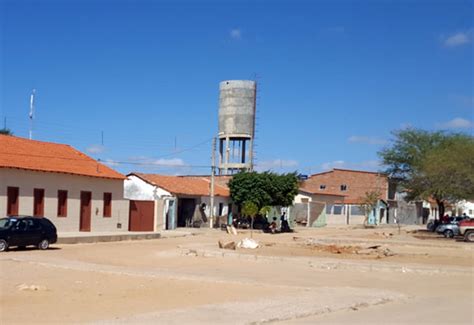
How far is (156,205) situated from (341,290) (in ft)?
108

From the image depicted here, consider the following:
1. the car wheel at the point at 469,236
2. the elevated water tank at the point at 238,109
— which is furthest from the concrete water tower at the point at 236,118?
the car wheel at the point at 469,236

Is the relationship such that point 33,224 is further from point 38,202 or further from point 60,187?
point 60,187

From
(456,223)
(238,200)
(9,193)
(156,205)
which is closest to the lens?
(9,193)

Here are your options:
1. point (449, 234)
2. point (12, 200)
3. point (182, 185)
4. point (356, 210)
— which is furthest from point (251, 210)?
point (356, 210)

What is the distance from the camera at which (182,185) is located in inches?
2338

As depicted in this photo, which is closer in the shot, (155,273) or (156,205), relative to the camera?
(155,273)

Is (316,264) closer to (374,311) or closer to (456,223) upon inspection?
(374,311)

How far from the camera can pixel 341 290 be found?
53.9 ft

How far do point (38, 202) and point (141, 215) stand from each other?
32.4 ft

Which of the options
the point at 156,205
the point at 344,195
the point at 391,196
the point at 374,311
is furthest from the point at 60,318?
the point at 391,196

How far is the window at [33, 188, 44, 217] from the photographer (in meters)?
38.5

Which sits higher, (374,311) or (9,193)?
(9,193)

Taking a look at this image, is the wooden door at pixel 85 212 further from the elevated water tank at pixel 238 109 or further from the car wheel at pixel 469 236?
the elevated water tank at pixel 238 109

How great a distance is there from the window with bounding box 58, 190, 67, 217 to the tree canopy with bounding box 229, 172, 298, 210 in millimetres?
20194
